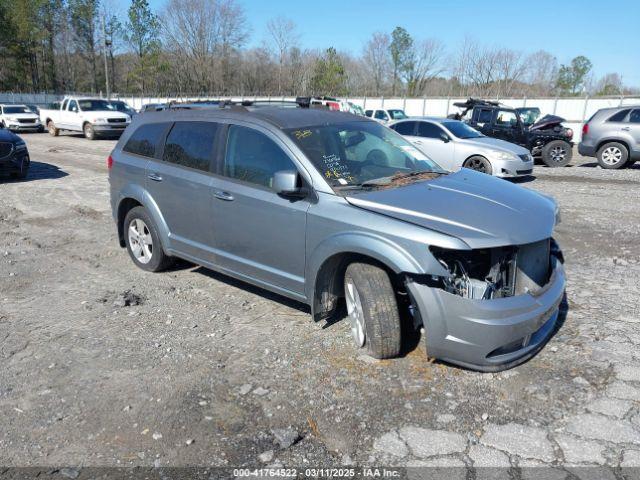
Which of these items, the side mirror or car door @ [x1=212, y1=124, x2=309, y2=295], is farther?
car door @ [x1=212, y1=124, x2=309, y2=295]

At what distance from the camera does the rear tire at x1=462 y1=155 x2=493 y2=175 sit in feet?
38.6

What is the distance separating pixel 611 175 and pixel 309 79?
2434 inches

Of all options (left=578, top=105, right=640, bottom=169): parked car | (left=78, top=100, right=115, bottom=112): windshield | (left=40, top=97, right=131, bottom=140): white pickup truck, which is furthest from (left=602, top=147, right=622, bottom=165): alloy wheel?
(left=78, top=100, right=115, bottom=112): windshield

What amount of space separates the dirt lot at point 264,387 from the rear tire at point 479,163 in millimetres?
6295

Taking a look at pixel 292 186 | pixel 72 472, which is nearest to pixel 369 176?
pixel 292 186

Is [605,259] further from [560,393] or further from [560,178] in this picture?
[560,178]

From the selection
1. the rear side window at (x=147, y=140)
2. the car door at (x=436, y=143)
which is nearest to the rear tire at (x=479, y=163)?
the car door at (x=436, y=143)

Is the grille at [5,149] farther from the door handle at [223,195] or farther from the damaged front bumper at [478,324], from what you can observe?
the damaged front bumper at [478,324]

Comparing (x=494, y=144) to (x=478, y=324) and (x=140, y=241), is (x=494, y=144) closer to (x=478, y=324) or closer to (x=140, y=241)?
(x=140, y=241)

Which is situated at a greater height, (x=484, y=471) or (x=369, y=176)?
(x=369, y=176)

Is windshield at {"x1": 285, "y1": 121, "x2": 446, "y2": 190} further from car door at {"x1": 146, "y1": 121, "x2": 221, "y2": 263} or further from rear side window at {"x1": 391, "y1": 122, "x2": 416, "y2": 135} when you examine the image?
rear side window at {"x1": 391, "y1": 122, "x2": 416, "y2": 135}

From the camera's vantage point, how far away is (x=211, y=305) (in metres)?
4.98

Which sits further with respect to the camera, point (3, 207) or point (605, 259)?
point (3, 207)

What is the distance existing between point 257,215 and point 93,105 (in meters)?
22.9
